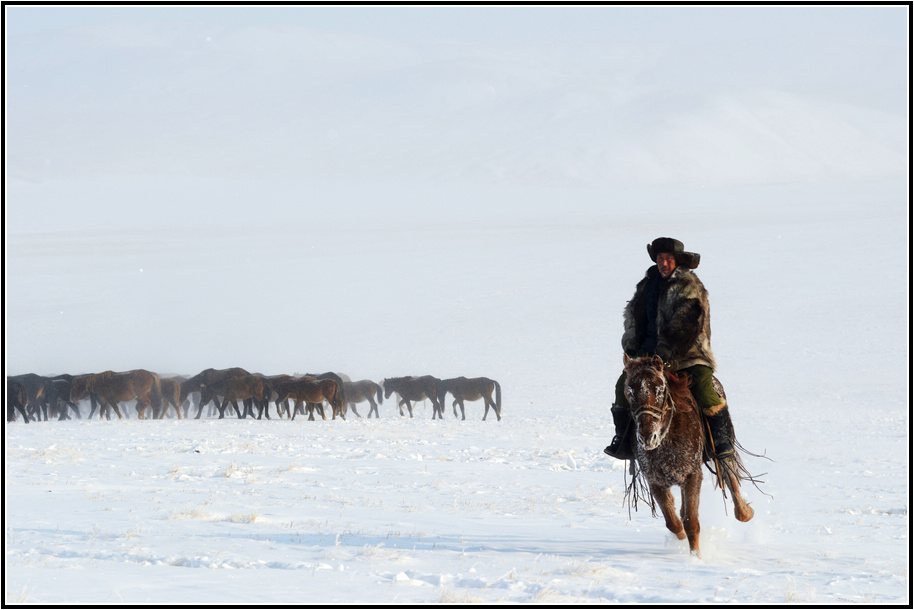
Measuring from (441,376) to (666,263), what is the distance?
107 feet

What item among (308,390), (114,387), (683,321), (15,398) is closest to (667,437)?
(683,321)

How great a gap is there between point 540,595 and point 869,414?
2354 cm

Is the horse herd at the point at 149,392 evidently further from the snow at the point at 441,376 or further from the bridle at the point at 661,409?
the bridle at the point at 661,409

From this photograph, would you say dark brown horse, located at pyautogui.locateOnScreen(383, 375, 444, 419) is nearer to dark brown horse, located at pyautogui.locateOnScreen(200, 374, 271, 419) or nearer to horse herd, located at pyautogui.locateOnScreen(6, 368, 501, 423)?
horse herd, located at pyautogui.locateOnScreen(6, 368, 501, 423)

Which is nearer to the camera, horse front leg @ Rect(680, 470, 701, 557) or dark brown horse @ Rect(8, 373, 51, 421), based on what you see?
horse front leg @ Rect(680, 470, 701, 557)

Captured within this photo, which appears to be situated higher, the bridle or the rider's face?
the rider's face

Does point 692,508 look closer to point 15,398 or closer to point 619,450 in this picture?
point 619,450

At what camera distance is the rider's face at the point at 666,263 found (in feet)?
24.3

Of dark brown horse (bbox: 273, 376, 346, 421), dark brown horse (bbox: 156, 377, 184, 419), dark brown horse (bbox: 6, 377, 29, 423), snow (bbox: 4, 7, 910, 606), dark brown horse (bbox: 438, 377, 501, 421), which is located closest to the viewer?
snow (bbox: 4, 7, 910, 606)

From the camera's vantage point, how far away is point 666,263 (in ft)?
24.3

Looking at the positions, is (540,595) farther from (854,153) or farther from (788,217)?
(854,153)

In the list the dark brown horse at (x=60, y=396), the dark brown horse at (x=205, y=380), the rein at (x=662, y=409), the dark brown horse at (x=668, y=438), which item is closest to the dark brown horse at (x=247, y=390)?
the dark brown horse at (x=205, y=380)

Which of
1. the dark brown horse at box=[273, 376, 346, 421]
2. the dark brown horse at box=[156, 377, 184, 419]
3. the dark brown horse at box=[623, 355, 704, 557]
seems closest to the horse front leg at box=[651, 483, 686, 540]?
the dark brown horse at box=[623, 355, 704, 557]

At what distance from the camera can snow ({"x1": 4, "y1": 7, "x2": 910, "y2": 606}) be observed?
652cm
